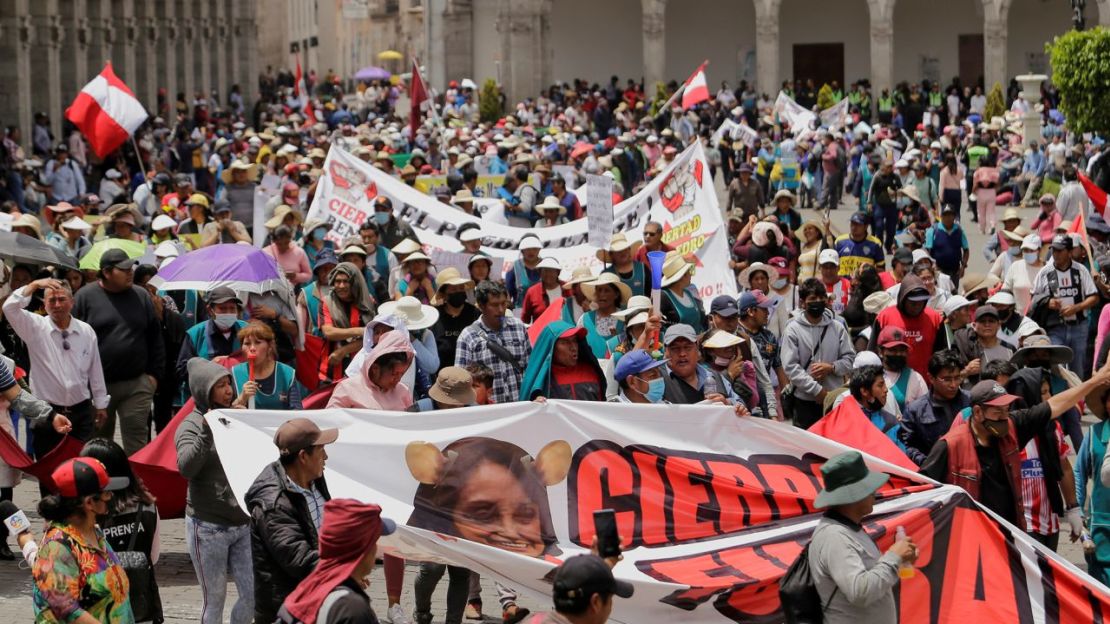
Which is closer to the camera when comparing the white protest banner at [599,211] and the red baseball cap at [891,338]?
the red baseball cap at [891,338]

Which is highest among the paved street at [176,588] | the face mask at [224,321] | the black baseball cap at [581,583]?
the face mask at [224,321]

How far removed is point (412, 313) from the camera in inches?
445

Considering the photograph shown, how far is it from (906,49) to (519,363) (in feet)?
156

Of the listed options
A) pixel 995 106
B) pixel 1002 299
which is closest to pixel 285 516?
pixel 1002 299

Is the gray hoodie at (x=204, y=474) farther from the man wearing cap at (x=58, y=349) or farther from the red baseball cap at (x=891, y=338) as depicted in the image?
the red baseball cap at (x=891, y=338)

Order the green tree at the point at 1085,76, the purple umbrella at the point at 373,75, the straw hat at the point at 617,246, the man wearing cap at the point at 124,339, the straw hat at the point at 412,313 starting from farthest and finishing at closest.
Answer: the purple umbrella at the point at 373,75
the green tree at the point at 1085,76
the straw hat at the point at 617,246
the man wearing cap at the point at 124,339
the straw hat at the point at 412,313

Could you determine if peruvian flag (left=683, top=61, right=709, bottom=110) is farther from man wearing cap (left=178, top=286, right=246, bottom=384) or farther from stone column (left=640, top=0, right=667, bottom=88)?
stone column (left=640, top=0, right=667, bottom=88)

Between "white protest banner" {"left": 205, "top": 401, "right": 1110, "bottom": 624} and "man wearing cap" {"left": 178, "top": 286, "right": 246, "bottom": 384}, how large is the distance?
101 inches

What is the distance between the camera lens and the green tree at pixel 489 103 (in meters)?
52.1

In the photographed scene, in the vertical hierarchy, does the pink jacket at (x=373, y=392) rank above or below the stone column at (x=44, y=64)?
below

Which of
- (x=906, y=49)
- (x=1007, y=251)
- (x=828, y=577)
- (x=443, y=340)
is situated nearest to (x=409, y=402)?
(x=443, y=340)

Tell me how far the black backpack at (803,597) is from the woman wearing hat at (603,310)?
4772 millimetres


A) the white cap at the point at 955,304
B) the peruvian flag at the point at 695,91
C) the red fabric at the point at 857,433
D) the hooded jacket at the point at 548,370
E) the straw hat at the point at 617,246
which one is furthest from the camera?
the peruvian flag at the point at 695,91

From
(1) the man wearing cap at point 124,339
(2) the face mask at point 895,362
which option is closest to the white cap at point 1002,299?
(2) the face mask at point 895,362
